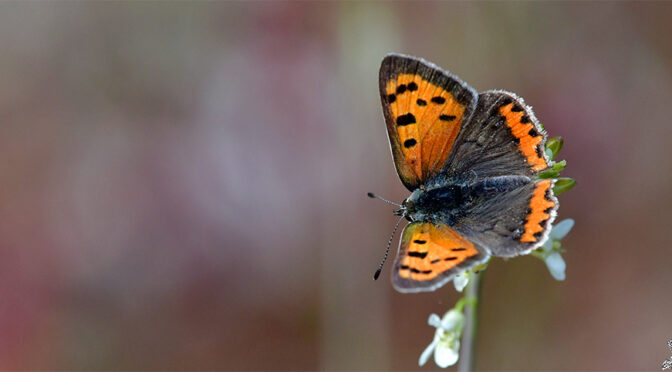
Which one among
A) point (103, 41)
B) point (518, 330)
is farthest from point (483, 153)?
point (103, 41)

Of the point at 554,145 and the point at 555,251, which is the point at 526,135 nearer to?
the point at 554,145

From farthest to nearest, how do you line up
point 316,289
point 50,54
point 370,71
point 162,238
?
point 50,54 → point 162,238 → point 316,289 → point 370,71

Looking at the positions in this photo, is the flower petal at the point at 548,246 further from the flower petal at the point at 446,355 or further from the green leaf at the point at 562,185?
the flower petal at the point at 446,355

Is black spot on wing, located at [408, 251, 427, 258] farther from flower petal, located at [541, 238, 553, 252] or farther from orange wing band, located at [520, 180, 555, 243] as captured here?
flower petal, located at [541, 238, 553, 252]

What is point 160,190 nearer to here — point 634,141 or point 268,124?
point 268,124

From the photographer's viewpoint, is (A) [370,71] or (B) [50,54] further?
(B) [50,54]

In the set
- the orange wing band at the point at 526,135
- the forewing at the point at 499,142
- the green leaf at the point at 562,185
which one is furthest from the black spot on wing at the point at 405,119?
the green leaf at the point at 562,185

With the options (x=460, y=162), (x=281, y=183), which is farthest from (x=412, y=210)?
(x=281, y=183)
